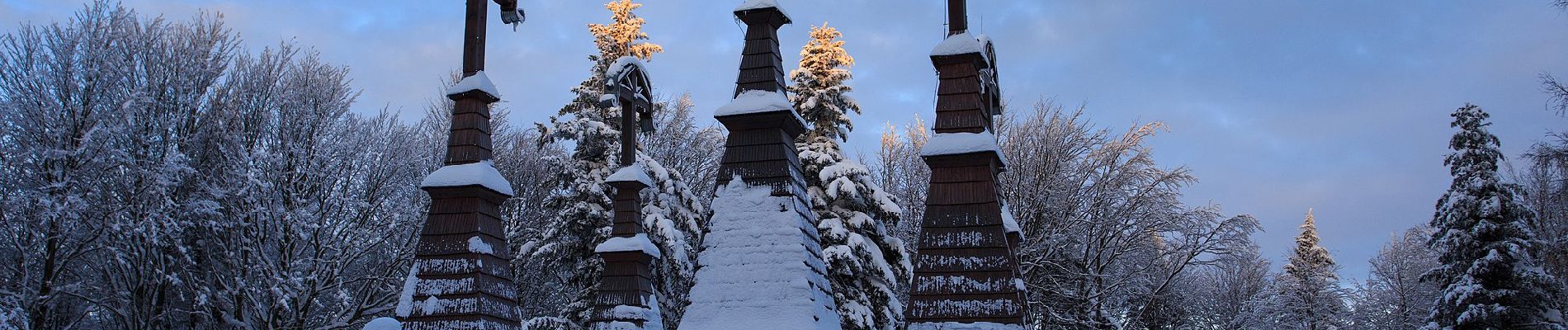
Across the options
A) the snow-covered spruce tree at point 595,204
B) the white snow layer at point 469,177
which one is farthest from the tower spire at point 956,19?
the snow-covered spruce tree at point 595,204

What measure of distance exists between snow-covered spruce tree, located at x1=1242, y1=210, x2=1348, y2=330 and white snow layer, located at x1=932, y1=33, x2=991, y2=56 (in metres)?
23.4

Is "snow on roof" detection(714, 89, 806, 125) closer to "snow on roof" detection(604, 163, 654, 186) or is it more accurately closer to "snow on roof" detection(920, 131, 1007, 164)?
"snow on roof" detection(920, 131, 1007, 164)

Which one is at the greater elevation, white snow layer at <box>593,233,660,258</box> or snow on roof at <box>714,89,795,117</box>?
snow on roof at <box>714,89,795,117</box>

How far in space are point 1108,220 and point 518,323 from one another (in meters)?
16.6

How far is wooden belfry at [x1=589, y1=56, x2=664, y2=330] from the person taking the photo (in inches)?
620

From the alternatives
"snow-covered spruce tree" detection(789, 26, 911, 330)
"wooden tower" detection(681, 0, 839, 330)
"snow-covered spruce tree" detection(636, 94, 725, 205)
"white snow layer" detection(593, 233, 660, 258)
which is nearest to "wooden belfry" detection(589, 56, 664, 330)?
"white snow layer" detection(593, 233, 660, 258)

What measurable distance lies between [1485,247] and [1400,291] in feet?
36.7

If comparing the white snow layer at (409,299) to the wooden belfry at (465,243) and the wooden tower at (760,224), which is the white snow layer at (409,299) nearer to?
the wooden belfry at (465,243)

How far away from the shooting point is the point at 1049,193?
25.4m

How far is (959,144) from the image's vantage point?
33.7 feet

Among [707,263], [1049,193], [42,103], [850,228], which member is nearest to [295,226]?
[42,103]

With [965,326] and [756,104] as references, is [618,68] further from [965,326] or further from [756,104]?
[965,326]

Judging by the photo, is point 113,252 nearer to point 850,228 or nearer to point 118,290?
point 118,290

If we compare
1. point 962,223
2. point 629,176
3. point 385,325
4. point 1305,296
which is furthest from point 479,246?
point 1305,296
